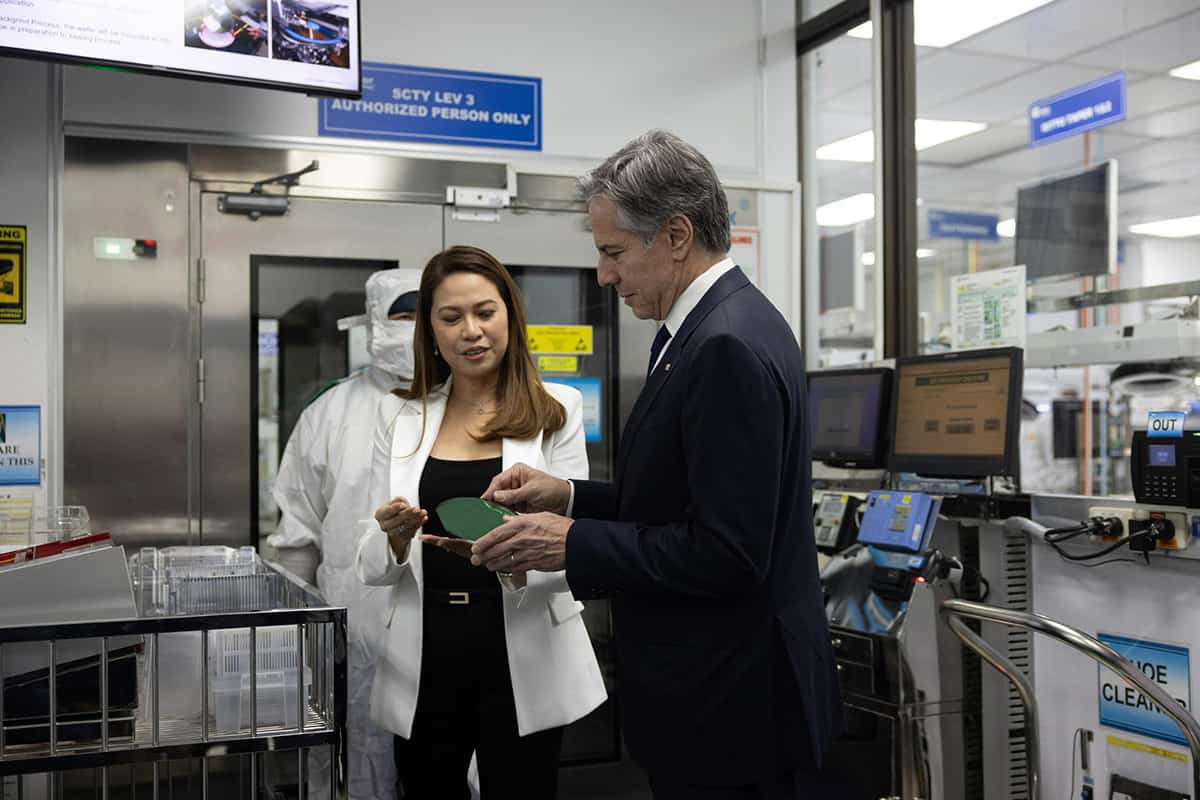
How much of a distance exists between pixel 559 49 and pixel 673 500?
2.60 meters

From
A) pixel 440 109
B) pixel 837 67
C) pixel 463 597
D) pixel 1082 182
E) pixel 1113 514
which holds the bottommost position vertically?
pixel 463 597

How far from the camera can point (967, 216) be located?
13.5 feet

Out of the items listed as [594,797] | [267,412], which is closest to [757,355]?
[267,412]

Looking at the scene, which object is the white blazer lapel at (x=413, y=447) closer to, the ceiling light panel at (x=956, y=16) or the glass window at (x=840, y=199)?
the glass window at (x=840, y=199)

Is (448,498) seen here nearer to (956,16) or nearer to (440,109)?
(440,109)

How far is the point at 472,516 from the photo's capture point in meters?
1.71

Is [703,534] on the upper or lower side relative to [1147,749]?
upper

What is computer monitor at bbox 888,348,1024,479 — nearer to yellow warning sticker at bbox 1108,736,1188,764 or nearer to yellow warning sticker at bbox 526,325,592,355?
yellow warning sticker at bbox 1108,736,1188,764

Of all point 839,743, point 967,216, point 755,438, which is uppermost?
point 967,216

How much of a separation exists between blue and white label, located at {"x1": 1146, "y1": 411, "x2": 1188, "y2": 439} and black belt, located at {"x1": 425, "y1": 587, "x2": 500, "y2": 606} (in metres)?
1.44

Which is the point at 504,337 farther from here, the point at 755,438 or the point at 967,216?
the point at 967,216

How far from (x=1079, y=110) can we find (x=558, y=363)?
176cm

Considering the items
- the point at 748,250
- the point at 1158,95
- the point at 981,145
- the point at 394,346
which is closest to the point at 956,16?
the point at 1158,95

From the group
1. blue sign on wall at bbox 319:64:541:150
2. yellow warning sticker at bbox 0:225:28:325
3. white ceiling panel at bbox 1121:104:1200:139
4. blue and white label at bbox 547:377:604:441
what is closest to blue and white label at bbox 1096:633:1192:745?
white ceiling panel at bbox 1121:104:1200:139
